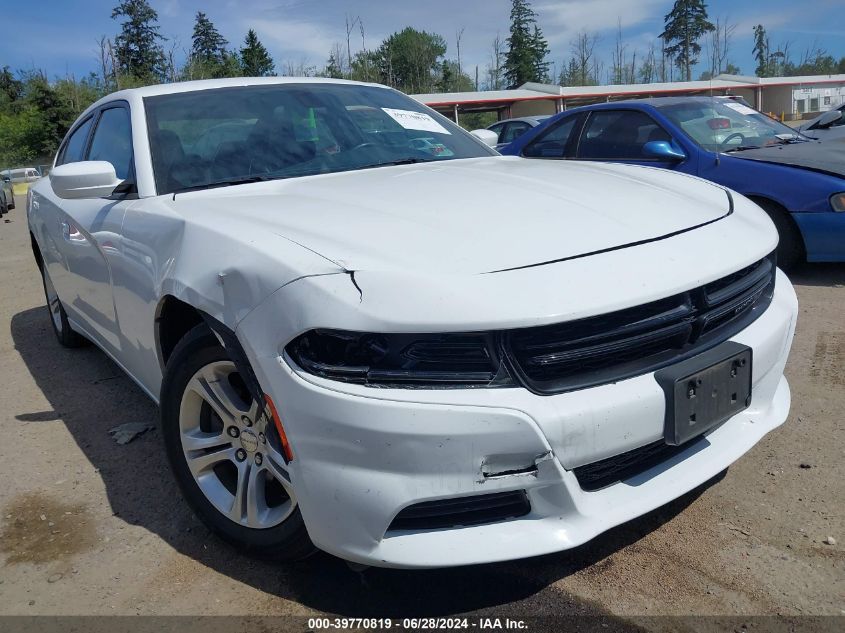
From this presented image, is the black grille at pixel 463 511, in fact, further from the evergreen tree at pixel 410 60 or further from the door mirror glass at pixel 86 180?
the evergreen tree at pixel 410 60

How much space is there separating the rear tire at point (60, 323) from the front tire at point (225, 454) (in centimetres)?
274

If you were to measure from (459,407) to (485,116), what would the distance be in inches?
2405

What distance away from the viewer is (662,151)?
5.75 m

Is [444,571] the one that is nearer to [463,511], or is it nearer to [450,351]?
[463,511]

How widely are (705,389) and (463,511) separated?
72 centimetres

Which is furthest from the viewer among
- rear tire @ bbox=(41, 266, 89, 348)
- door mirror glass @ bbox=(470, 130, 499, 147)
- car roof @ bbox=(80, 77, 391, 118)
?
rear tire @ bbox=(41, 266, 89, 348)

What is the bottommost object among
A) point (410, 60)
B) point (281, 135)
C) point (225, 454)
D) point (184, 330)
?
point (225, 454)

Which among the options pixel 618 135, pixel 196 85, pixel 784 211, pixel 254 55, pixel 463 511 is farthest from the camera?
pixel 254 55

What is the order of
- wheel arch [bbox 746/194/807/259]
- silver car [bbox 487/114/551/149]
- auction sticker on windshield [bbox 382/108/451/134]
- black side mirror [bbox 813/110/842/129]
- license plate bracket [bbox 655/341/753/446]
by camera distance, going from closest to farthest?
license plate bracket [bbox 655/341/753/446] → auction sticker on windshield [bbox 382/108/451/134] → wheel arch [bbox 746/194/807/259] → black side mirror [bbox 813/110/842/129] → silver car [bbox 487/114/551/149]

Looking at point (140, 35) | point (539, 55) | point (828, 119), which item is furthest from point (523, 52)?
point (828, 119)

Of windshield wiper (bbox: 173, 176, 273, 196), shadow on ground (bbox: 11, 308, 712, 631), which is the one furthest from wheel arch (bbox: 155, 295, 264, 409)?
shadow on ground (bbox: 11, 308, 712, 631)

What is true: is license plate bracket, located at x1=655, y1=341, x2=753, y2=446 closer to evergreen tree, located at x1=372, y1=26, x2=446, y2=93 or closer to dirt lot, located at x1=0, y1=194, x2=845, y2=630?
dirt lot, located at x1=0, y1=194, x2=845, y2=630

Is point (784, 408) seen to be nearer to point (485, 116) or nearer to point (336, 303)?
point (336, 303)

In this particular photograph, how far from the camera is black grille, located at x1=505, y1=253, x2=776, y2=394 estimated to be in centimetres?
170
